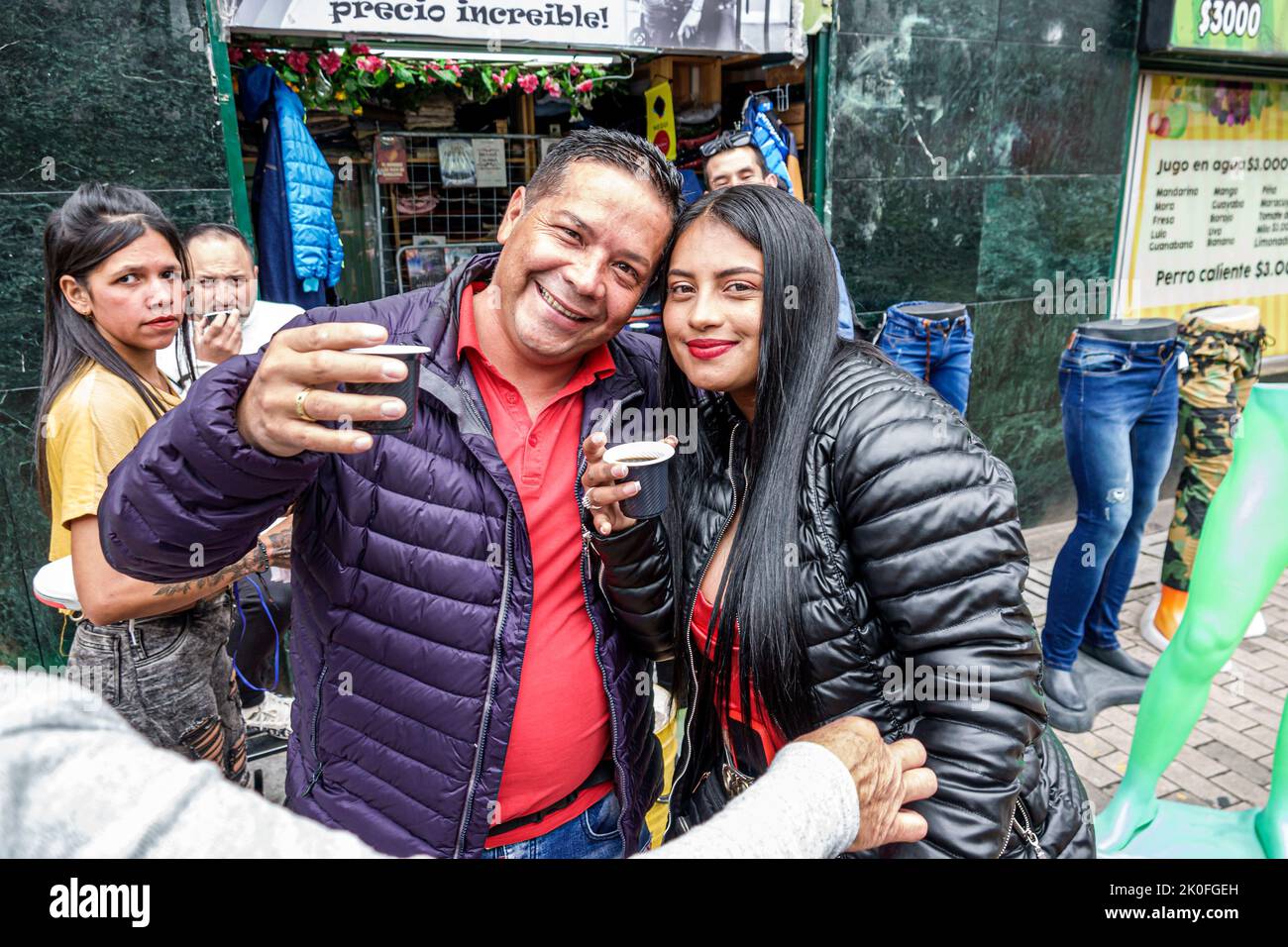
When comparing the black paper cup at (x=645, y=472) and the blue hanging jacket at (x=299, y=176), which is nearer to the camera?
the black paper cup at (x=645, y=472)

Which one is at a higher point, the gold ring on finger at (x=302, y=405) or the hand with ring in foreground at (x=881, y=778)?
the gold ring on finger at (x=302, y=405)

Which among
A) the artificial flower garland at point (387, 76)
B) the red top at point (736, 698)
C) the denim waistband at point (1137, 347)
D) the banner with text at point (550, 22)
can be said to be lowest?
the red top at point (736, 698)

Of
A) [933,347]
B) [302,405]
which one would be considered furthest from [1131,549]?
[302,405]

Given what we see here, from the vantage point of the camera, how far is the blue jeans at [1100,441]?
4008mm

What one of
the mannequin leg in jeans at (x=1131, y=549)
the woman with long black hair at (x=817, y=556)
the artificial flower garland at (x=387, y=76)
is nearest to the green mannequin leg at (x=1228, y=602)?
the mannequin leg in jeans at (x=1131, y=549)

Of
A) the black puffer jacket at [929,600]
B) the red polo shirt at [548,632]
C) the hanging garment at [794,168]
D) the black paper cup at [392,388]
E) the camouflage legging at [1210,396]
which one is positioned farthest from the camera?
the hanging garment at [794,168]

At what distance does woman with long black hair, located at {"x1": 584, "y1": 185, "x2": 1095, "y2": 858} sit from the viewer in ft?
4.83

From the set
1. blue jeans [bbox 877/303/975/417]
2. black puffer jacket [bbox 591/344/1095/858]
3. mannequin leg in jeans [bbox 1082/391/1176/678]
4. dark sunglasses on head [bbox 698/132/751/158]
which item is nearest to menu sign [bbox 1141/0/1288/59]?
blue jeans [bbox 877/303/975/417]

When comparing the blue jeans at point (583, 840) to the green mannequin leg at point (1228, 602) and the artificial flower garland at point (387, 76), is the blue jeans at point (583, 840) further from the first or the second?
the artificial flower garland at point (387, 76)

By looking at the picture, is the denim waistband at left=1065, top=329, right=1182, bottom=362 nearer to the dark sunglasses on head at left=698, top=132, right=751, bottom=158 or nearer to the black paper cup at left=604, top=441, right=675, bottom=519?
the dark sunglasses on head at left=698, top=132, right=751, bottom=158

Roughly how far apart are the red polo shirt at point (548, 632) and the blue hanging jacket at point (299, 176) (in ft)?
9.57

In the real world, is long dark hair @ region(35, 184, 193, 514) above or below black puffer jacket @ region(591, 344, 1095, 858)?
above

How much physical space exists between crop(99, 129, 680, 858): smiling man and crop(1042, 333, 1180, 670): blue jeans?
115 inches

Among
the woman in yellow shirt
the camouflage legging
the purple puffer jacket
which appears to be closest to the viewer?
the purple puffer jacket
